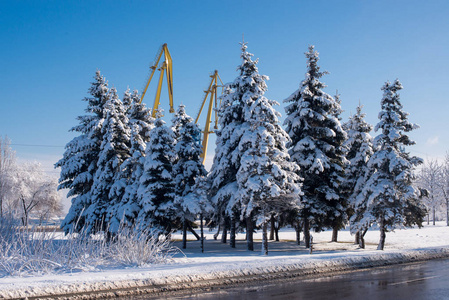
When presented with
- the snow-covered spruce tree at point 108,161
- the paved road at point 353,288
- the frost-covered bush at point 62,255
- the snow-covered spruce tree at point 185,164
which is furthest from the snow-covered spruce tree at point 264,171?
the snow-covered spruce tree at point 108,161

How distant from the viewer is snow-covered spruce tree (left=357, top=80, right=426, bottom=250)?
2428 cm

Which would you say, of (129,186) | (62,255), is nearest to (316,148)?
(129,186)

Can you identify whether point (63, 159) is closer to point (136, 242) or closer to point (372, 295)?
point (136, 242)

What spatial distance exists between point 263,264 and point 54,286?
7805mm

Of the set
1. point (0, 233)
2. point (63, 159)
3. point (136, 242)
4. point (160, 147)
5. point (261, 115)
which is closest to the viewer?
point (136, 242)

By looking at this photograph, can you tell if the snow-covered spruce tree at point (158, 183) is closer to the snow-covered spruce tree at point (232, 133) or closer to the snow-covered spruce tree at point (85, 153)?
the snow-covered spruce tree at point (232, 133)

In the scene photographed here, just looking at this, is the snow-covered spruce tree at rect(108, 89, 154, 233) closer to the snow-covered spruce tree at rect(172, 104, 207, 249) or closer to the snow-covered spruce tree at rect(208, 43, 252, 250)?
the snow-covered spruce tree at rect(172, 104, 207, 249)

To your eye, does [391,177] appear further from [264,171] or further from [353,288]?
[353,288]

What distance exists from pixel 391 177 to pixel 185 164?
1444 centimetres

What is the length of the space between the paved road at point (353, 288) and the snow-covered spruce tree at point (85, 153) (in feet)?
72.0

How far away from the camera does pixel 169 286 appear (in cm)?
1139

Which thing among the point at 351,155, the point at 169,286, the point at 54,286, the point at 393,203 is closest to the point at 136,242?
the point at 169,286

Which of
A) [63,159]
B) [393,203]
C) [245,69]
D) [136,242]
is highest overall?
[245,69]

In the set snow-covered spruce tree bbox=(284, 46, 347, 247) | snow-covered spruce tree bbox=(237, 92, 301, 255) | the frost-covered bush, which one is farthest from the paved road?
snow-covered spruce tree bbox=(284, 46, 347, 247)
